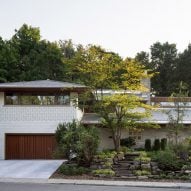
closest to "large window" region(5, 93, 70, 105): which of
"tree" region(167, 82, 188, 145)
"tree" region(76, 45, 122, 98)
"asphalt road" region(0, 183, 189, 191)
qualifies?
"tree" region(76, 45, 122, 98)

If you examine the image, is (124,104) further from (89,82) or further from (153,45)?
(153,45)

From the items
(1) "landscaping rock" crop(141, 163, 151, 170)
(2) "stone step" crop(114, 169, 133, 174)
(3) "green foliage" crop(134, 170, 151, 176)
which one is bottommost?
(2) "stone step" crop(114, 169, 133, 174)

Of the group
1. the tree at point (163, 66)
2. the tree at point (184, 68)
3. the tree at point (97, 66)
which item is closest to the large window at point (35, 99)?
the tree at point (97, 66)

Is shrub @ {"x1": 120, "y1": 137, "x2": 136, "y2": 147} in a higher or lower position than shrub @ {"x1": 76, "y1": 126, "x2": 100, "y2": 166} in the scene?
lower

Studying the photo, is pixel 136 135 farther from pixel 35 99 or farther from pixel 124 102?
pixel 124 102

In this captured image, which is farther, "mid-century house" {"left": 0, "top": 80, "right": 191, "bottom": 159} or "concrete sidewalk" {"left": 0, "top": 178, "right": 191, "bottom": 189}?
"mid-century house" {"left": 0, "top": 80, "right": 191, "bottom": 159}

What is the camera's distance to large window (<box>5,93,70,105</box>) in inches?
1154

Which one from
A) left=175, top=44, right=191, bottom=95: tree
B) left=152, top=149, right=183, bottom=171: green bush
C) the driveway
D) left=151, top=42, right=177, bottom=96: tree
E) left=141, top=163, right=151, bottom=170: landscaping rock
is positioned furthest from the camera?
left=151, top=42, right=177, bottom=96: tree

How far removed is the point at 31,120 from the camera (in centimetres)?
2923

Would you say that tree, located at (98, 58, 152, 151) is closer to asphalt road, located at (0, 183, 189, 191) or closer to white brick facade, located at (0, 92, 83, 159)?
white brick facade, located at (0, 92, 83, 159)

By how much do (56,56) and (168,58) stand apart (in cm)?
2727

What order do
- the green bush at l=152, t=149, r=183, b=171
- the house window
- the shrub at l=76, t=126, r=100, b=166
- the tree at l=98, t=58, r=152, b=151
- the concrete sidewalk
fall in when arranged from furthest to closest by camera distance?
the house window → the tree at l=98, t=58, r=152, b=151 → the shrub at l=76, t=126, r=100, b=166 → the green bush at l=152, t=149, r=183, b=171 → the concrete sidewalk

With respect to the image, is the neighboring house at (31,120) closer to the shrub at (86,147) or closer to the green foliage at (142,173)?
the shrub at (86,147)

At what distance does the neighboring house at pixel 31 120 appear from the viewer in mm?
29156
